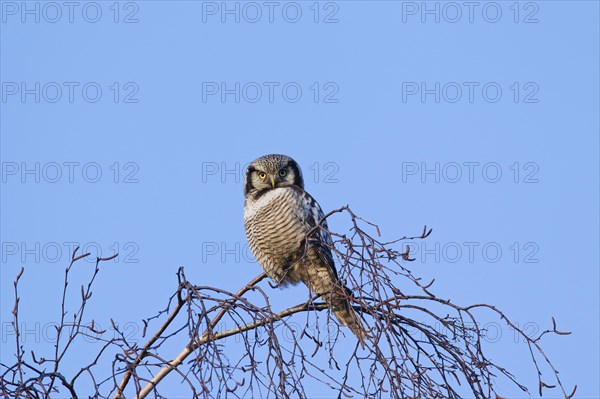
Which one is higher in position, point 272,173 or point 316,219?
point 272,173

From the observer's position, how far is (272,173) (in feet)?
22.2

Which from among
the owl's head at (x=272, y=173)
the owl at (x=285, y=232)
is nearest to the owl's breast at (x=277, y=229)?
the owl at (x=285, y=232)

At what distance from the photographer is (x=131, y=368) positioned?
10.2ft

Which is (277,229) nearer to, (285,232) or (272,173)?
(285,232)

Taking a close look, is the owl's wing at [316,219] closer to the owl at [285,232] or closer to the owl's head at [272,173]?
the owl at [285,232]

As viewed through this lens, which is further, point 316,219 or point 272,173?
point 272,173

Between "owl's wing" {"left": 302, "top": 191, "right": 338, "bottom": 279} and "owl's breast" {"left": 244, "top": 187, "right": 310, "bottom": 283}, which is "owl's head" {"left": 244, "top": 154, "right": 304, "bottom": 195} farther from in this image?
"owl's wing" {"left": 302, "top": 191, "right": 338, "bottom": 279}

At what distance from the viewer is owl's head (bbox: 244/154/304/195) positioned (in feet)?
22.3

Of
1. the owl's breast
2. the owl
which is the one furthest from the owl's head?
the owl's breast

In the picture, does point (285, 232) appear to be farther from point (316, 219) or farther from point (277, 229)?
point (316, 219)

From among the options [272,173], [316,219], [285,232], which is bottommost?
[285,232]

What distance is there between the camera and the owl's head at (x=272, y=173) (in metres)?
6.79

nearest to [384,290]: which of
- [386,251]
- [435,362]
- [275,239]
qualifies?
[386,251]

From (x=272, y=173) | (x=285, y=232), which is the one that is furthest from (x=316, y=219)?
(x=272, y=173)
